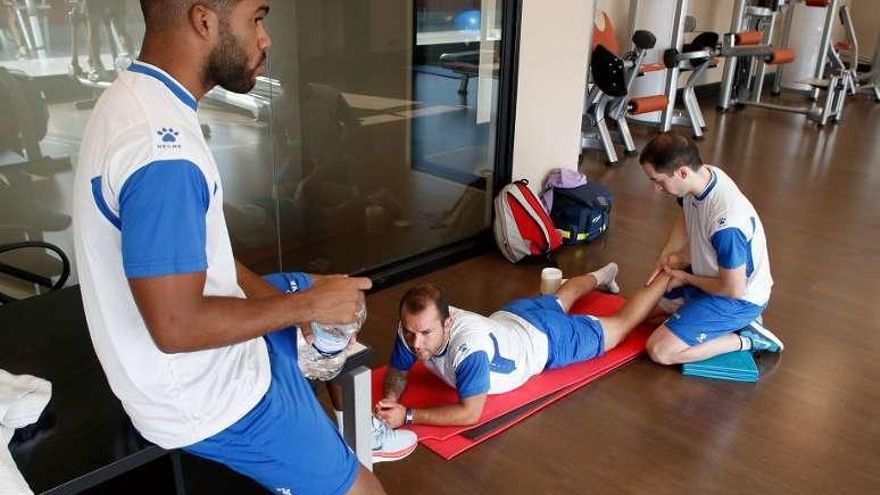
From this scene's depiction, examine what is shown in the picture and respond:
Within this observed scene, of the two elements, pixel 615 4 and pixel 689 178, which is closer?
pixel 689 178

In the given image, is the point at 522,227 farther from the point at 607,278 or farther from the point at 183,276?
the point at 183,276

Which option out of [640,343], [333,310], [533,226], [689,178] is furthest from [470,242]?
[333,310]

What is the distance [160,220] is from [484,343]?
1383mm

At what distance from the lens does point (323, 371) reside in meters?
1.39

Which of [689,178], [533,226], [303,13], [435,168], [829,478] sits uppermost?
[303,13]

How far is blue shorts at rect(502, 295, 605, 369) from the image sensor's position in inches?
96.6

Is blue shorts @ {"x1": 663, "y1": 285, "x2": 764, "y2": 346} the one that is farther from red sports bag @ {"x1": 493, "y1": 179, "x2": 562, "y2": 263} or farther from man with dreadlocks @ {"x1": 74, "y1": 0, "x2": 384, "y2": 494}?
man with dreadlocks @ {"x1": 74, "y1": 0, "x2": 384, "y2": 494}

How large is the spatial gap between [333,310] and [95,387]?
0.51 metres

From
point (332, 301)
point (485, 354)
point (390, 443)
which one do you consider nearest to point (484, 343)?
point (485, 354)

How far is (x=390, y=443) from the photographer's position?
6.81 feet

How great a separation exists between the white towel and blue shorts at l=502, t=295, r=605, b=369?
5.25ft

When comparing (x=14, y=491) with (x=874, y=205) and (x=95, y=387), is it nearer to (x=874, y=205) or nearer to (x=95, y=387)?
(x=95, y=387)

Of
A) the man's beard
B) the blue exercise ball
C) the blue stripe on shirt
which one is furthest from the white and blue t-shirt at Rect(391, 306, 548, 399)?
the blue exercise ball

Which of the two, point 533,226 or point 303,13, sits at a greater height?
A: point 303,13
